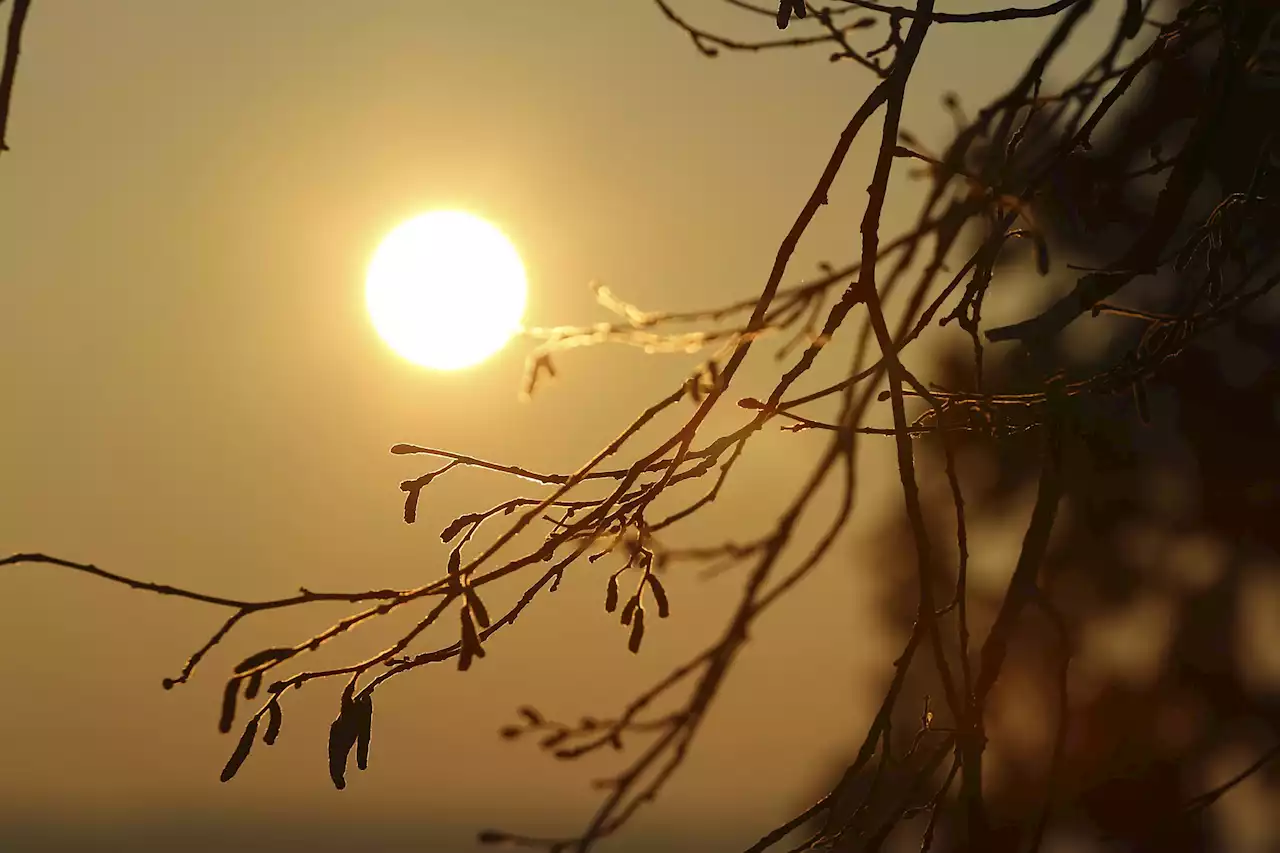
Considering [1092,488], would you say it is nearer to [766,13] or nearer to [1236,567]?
[1236,567]

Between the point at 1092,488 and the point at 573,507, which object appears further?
the point at 1092,488

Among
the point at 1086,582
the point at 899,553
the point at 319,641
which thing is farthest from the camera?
the point at 899,553

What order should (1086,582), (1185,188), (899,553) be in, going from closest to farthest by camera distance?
1. (1185,188)
2. (1086,582)
3. (899,553)

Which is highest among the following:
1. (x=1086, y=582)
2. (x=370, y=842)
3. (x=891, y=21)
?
(x=891, y=21)

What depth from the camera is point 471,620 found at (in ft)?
3.98

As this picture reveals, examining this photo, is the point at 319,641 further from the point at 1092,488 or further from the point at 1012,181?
the point at 1092,488

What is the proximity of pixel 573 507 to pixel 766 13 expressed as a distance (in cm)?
81

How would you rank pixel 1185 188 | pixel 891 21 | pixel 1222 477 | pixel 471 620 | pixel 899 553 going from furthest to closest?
1. pixel 899 553
2. pixel 1222 477
3. pixel 891 21
4. pixel 1185 188
5. pixel 471 620

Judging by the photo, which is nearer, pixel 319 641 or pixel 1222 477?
pixel 319 641

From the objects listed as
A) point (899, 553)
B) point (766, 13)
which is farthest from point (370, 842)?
point (766, 13)

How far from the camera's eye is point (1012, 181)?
170 cm

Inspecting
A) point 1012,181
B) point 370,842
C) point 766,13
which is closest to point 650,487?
point 1012,181

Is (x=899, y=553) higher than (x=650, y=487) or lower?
lower

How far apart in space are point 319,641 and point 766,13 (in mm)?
1088
